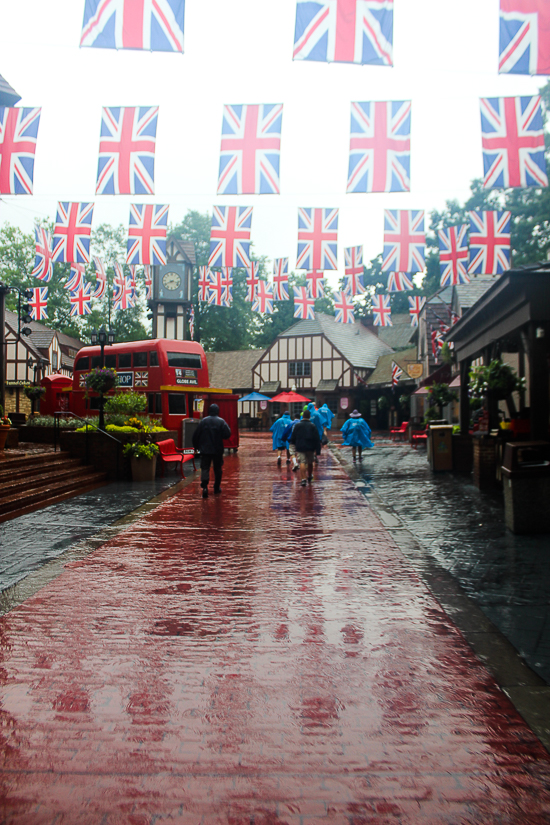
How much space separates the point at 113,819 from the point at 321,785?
0.84 metres

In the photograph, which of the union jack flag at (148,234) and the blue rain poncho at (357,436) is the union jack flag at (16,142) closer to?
the union jack flag at (148,234)

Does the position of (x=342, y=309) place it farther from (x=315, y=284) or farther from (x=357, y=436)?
(x=357, y=436)

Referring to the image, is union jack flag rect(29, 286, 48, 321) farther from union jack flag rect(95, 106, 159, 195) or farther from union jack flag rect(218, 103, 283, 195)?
union jack flag rect(218, 103, 283, 195)

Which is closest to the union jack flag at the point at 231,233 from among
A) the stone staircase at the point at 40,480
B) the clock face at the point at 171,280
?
the stone staircase at the point at 40,480

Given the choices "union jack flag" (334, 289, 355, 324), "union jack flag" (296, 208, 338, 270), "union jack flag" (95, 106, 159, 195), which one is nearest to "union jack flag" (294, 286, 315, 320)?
"union jack flag" (334, 289, 355, 324)

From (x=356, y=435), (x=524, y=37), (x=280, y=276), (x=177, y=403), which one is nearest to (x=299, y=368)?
(x=280, y=276)

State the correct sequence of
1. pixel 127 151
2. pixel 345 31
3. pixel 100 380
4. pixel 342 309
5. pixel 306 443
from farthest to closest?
pixel 342 309
pixel 100 380
pixel 306 443
pixel 127 151
pixel 345 31

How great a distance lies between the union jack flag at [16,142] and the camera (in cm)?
1354

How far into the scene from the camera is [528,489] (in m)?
7.76

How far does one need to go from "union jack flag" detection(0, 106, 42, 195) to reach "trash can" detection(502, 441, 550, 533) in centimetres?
1147

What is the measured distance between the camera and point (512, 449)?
7.80 meters

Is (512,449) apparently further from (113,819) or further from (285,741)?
(113,819)

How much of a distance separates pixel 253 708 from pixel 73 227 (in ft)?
61.0

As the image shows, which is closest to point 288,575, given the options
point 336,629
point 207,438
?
point 336,629
